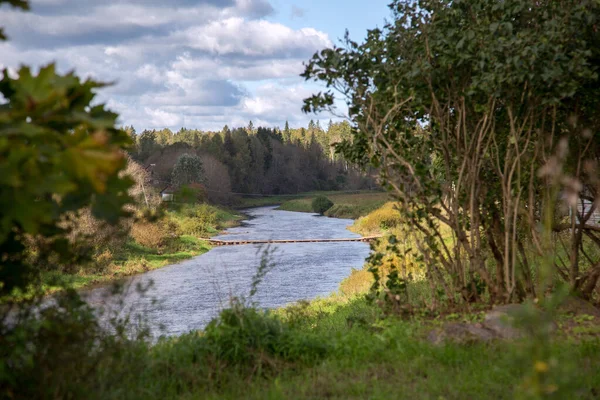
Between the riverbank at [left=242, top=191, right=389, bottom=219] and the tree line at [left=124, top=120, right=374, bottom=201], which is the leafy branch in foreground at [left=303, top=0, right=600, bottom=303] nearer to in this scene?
the riverbank at [left=242, top=191, right=389, bottom=219]

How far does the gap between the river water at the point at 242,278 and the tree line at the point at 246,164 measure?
2088 centimetres

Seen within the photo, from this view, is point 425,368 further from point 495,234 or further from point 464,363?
point 495,234

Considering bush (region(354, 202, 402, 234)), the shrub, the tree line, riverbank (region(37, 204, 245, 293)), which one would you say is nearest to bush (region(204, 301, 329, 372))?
riverbank (region(37, 204, 245, 293))

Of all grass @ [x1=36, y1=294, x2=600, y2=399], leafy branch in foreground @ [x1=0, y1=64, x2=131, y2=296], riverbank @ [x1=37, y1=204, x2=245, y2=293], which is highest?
leafy branch in foreground @ [x1=0, y1=64, x2=131, y2=296]

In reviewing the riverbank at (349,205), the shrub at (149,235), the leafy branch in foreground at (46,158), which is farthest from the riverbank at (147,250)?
the leafy branch in foreground at (46,158)

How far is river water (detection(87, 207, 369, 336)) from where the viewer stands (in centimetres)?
1342

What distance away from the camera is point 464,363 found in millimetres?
4309

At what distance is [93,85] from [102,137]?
654 mm

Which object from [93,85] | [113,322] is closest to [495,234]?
[113,322]

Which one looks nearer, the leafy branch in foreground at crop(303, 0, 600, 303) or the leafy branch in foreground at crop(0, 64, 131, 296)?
the leafy branch in foreground at crop(0, 64, 131, 296)

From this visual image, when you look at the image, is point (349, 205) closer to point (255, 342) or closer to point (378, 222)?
point (378, 222)

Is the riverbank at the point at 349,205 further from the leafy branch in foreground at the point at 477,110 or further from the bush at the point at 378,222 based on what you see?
the leafy branch in foreground at the point at 477,110

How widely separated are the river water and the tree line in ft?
68.5

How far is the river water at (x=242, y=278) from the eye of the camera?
13423 mm
